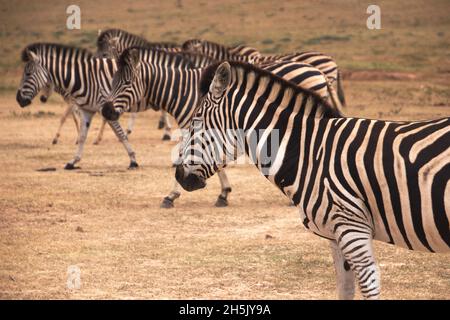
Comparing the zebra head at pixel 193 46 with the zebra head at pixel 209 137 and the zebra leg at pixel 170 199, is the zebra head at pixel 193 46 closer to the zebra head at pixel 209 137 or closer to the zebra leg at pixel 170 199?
the zebra leg at pixel 170 199

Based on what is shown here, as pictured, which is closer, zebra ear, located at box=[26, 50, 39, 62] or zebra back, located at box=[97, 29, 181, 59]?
zebra ear, located at box=[26, 50, 39, 62]

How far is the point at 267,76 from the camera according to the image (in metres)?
5.36

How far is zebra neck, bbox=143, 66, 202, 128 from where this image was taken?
10297 mm

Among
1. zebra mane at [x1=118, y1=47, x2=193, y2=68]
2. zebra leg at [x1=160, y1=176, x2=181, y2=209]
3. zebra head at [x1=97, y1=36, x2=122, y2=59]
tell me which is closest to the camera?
zebra leg at [x1=160, y1=176, x2=181, y2=209]

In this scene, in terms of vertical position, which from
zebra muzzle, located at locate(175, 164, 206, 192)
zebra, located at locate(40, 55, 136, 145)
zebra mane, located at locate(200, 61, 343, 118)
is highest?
zebra mane, located at locate(200, 61, 343, 118)

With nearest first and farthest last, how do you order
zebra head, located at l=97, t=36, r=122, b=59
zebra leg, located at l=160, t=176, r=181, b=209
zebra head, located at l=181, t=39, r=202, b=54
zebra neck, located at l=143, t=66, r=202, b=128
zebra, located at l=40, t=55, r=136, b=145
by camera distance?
zebra leg, located at l=160, t=176, r=181, b=209 < zebra neck, located at l=143, t=66, r=202, b=128 < zebra, located at l=40, t=55, r=136, b=145 < zebra head, located at l=181, t=39, r=202, b=54 < zebra head, located at l=97, t=36, r=122, b=59

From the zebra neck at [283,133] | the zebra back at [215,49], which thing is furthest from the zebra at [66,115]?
the zebra neck at [283,133]

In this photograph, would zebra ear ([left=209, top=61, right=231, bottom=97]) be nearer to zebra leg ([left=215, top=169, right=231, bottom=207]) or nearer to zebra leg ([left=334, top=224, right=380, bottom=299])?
zebra leg ([left=334, top=224, right=380, bottom=299])

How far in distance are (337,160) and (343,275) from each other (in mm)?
720

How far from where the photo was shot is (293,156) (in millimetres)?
5180

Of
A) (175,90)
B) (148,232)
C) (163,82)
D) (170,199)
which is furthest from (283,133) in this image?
(163,82)

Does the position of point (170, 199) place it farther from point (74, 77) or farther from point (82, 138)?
point (74, 77)

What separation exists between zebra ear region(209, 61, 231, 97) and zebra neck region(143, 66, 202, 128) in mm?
4702

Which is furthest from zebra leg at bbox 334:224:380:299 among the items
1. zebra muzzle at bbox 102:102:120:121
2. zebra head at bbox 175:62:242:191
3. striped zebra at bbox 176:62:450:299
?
zebra muzzle at bbox 102:102:120:121
